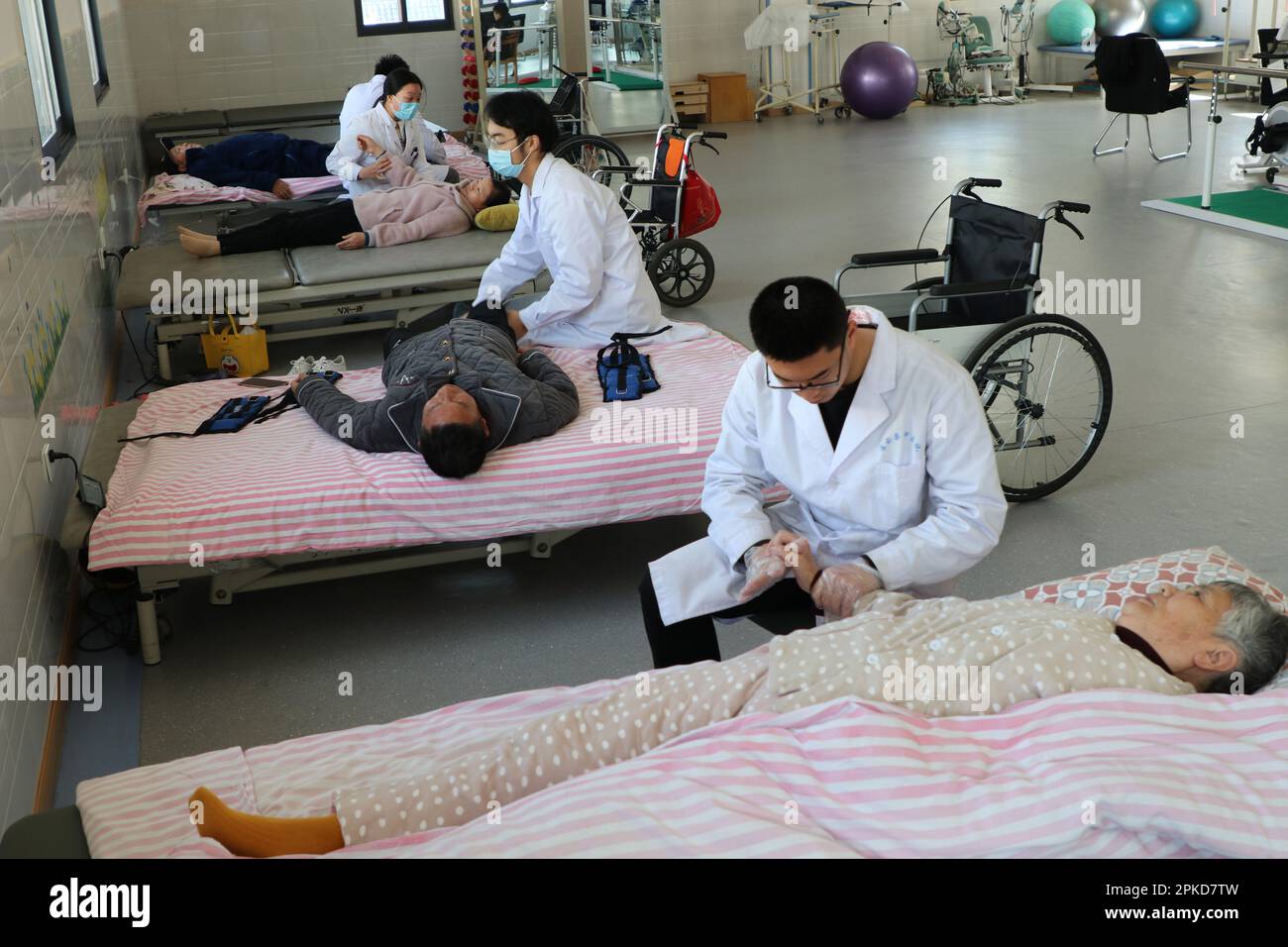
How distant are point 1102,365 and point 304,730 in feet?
9.02

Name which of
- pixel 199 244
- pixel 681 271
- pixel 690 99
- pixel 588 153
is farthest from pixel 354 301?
pixel 690 99

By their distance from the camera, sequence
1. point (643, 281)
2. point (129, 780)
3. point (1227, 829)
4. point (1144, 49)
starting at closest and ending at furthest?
point (1227, 829)
point (129, 780)
point (643, 281)
point (1144, 49)

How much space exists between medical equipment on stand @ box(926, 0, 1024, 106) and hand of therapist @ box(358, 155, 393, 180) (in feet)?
25.7

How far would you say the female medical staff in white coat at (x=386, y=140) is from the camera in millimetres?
6816

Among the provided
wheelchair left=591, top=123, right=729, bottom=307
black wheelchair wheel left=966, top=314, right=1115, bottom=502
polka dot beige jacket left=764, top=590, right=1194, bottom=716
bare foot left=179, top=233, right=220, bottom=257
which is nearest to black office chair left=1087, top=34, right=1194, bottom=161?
wheelchair left=591, top=123, right=729, bottom=307

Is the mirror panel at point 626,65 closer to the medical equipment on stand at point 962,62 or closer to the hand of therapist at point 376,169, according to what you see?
the medical equipment on stand at point 962,62

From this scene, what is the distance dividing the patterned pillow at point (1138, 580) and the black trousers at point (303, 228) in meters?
4.28

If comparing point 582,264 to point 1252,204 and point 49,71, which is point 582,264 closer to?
point 49,71

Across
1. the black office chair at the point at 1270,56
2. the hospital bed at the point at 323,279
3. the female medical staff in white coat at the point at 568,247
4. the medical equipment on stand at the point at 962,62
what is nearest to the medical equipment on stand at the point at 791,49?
the medical equipment on stand at the point at 962,62

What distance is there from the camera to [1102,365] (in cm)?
396

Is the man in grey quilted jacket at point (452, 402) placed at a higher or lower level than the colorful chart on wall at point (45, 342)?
lower
